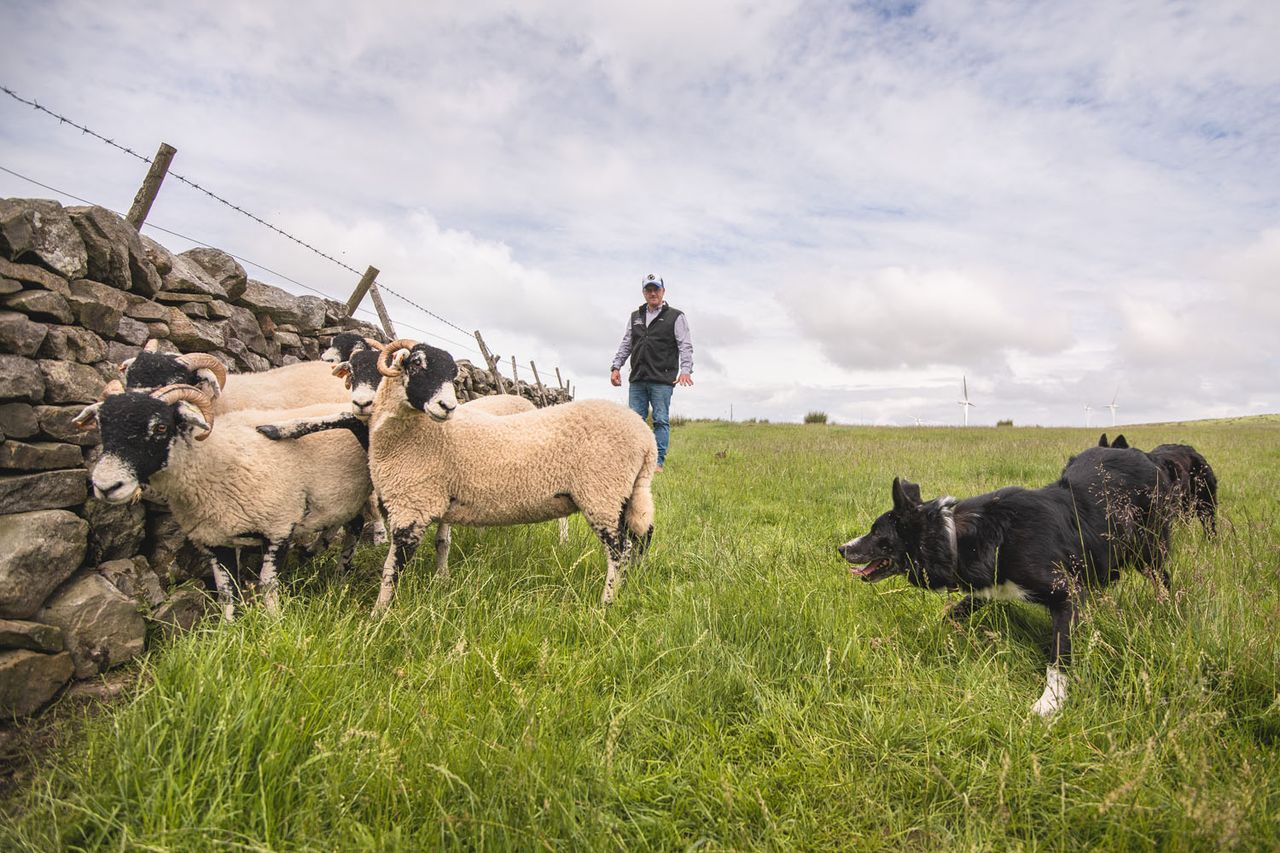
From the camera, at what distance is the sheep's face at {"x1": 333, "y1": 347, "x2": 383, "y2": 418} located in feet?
14.4

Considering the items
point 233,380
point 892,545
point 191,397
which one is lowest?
point 892,545

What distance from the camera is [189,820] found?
6.66 ft

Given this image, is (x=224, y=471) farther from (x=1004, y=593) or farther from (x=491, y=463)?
(x=1004, y=593)

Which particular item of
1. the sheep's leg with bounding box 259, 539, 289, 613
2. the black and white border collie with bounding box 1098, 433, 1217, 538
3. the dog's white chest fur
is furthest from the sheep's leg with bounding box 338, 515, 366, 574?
the black and white border collie with bounding box 1098, 433, 1217, 538

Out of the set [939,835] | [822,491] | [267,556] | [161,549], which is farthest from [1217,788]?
[822,491]

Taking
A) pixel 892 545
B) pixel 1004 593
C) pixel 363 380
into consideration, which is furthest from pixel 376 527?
pixel 1004 593

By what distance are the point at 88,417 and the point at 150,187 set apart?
260 cm

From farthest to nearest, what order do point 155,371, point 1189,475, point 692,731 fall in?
point 1189,475 < point 155,371 < point 692,731

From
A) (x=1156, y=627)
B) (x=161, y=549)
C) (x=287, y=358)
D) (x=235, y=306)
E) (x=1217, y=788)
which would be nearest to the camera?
(x=1217, y=788)

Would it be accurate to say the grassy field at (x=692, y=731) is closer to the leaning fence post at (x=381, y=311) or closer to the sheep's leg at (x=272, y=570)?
the sheep's leg at (x=272, y=570)

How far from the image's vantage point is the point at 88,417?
3.57 metres

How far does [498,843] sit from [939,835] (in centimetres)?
151

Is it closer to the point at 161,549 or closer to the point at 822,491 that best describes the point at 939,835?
the point at 161,549

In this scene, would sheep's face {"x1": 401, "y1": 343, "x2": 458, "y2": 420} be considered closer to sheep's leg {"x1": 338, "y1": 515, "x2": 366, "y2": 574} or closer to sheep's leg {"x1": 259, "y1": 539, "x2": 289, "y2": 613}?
sheep's leg {"x1": 259, "y1": 539, "x2": 289, "y2": 613}
